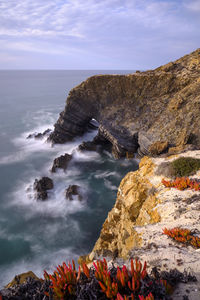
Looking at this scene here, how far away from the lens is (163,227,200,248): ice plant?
5.75 m

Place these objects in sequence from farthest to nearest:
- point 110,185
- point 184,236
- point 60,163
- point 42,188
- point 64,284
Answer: point 60,163 → point 110,185 → point 42,188 → point 184,236 → point 64,284

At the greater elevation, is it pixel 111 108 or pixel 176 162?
pixel 111 108

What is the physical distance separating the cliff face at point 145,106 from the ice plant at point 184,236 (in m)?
15.7

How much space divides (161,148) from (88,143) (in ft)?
51.6

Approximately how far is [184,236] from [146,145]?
65.4 ft

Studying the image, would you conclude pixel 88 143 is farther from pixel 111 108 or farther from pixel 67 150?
pixel 111 108

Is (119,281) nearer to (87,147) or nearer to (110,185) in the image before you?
(110,185)

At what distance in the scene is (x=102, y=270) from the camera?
3967mm

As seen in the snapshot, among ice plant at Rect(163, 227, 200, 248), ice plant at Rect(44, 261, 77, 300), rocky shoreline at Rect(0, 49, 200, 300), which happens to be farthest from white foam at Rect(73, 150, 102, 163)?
ice plant at Rect(44, 261, 77, 300)

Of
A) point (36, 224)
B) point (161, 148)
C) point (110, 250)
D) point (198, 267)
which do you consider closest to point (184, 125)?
point (161, 148)

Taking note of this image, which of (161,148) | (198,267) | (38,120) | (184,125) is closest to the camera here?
(198,267)

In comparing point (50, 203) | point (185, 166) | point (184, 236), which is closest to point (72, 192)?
point (50, 203)

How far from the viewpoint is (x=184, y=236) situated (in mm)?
6066

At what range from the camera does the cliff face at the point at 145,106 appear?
78.1 feet
